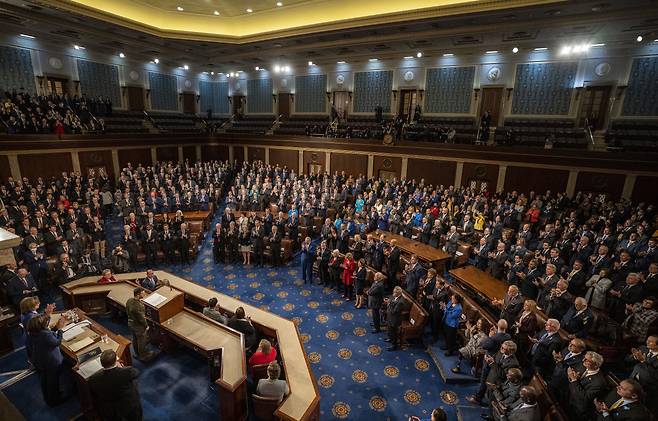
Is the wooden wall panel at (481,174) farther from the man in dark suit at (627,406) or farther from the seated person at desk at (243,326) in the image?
the seated person at desk at (243,326)

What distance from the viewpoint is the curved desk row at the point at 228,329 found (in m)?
4.19

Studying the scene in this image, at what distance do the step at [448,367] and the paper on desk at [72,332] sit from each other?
6.15 metres

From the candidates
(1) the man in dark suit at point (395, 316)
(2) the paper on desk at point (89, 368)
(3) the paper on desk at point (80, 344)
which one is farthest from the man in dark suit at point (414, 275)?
(3) the paper on desk at point (80, 344)

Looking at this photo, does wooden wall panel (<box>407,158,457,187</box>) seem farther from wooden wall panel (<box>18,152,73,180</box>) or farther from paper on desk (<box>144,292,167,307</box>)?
wooden wall panel (<box>18,152,73,180</box>)

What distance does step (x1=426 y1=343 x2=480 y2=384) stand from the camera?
557cm

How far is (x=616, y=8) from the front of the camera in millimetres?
10773

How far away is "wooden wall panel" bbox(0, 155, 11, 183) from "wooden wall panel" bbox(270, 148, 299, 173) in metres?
12.2

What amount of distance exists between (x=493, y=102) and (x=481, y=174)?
4962 mm

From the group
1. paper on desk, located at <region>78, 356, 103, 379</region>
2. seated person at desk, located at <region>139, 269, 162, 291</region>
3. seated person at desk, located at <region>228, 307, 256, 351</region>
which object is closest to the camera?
paper on desk, located at <region>78, 356, 103, 379</region>

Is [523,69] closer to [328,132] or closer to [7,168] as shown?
[328,132]

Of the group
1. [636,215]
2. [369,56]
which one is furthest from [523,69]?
[636,215]

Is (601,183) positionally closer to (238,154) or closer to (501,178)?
(501,178)

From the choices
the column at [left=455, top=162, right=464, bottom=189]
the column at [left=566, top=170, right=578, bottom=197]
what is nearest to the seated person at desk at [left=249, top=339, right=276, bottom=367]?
the column at [left=455, top=162, right=464, bottom=189]

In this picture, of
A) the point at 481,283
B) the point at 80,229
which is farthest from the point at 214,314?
the point at 80,229
